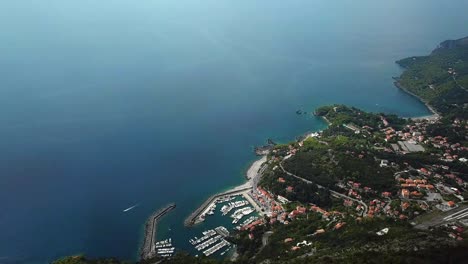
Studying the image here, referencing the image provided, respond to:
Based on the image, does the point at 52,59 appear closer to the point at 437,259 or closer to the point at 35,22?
the point at 35,22

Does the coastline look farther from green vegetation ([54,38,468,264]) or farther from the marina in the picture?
the marina

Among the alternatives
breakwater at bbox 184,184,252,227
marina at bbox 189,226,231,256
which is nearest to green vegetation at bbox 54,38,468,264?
marina at bbox 189,226,231,256

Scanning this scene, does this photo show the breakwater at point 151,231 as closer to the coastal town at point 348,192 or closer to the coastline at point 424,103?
the coastal town at point 348,192

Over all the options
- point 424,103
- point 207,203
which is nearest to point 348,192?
point 207,203

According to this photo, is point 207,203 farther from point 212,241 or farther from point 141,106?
point 141,106

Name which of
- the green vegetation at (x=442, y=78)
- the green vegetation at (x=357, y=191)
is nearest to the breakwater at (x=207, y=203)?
the green vegetation at (x=357, y=191)

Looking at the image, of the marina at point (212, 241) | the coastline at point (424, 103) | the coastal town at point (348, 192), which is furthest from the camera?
the coastline at point (424, 103)

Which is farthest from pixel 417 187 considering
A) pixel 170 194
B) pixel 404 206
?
pixel 170 194
